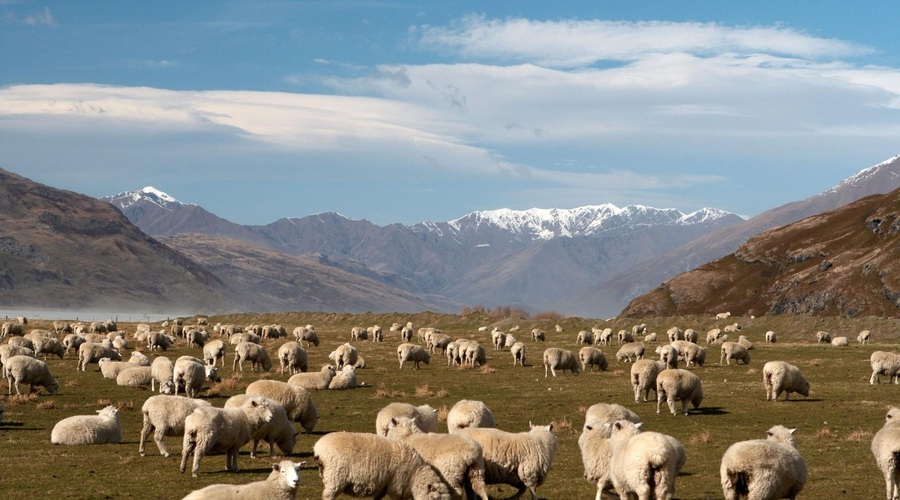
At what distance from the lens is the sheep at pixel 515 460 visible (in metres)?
16.1

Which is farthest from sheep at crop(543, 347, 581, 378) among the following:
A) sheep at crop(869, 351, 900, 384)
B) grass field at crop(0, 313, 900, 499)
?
sheep at crop(869, 351, 900, 384)

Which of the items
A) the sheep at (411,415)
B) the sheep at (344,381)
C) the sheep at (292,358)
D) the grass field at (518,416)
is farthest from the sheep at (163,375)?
the sheep at (411,415)

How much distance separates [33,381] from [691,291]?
16230cm

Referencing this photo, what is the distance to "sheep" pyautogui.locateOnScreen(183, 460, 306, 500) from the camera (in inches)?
503

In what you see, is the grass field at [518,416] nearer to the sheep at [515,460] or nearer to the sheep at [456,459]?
the sheep at [515,460]

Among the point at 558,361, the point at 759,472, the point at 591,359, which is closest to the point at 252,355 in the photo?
the point at 558,361

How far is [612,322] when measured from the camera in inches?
3691

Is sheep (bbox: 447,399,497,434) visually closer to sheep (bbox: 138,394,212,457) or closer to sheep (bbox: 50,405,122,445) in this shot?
sheep (bbox: 138,394,212,457)

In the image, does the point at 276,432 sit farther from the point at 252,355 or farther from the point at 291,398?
the point at 252,355

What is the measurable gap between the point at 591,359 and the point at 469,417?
27067 mm

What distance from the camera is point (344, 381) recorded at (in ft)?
120

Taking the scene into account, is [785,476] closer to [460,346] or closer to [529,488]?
[529,488]

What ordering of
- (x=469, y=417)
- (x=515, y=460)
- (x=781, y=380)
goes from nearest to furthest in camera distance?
1. (x=515, y=460)
2. (x=469, y=417)
3. (x=781, y=380)

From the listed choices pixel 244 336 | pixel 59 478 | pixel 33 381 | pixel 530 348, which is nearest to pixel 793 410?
pixel 59 478
